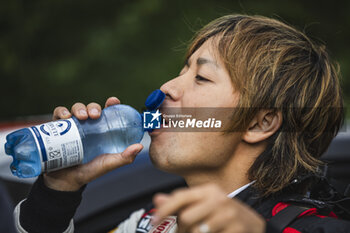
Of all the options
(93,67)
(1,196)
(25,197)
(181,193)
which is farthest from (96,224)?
(93,67)

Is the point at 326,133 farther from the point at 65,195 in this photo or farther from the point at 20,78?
the point at 20,78

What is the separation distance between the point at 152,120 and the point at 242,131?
438 mm

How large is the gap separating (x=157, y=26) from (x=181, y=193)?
20.5ft

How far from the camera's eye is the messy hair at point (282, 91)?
6.65 ft

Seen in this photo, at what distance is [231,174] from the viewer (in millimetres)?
2068

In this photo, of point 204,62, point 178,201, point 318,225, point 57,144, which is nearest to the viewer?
point 178,201

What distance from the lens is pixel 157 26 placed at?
7125 millimetres

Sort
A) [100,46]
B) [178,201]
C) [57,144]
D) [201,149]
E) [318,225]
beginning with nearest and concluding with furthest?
[178,201] → [318,225] → [57,144] → [201,149] → [100,46]

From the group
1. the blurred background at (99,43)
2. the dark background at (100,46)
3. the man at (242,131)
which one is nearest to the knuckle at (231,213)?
the man at (242,131)

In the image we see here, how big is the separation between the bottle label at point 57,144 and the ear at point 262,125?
2.58 ft

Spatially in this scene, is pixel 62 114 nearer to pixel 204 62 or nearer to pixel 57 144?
pixel 57 144

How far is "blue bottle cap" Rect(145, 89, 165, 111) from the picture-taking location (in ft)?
6.80

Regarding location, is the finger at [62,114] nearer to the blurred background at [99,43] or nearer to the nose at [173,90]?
the nose at [173,90]

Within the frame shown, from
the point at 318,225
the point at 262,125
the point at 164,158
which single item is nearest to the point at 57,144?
the point at 164,158
